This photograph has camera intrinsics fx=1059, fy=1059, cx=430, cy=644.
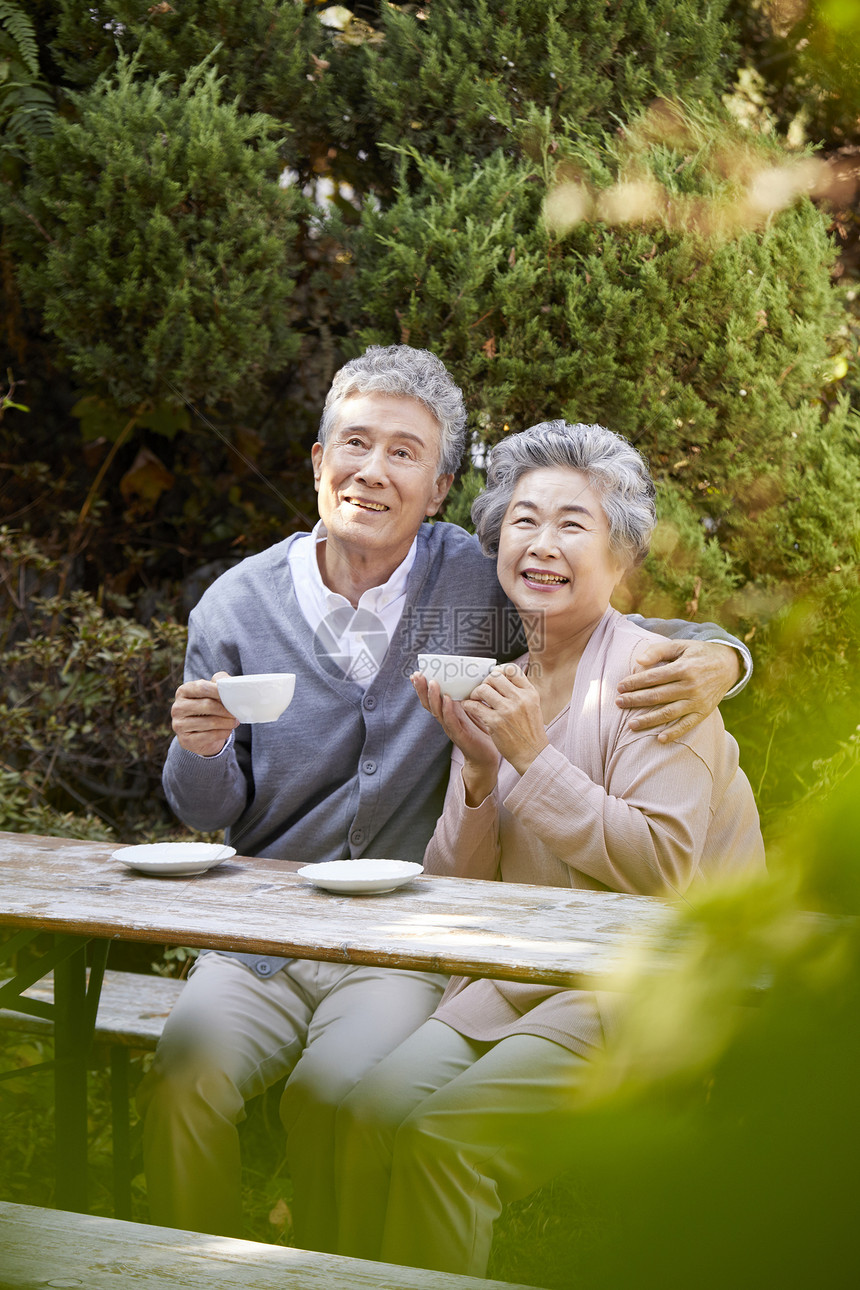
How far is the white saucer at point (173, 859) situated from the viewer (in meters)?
1.94

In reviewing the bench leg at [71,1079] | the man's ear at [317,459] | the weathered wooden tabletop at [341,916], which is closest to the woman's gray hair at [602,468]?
the man's ear at [317,459]

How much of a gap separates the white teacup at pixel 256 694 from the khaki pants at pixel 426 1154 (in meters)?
0.66

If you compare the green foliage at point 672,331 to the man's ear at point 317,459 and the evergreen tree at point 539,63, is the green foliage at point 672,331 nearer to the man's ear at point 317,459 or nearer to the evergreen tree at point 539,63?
the evergreen tree at point 539,63

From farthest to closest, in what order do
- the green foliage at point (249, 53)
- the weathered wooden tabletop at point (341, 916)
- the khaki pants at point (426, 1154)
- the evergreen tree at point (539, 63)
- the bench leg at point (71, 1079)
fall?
the green foliage at point (249, 53) → the evergreen tree at point (539, 63) → the bench leg at point (71, 1079) → the khaki pants at point (426, 1154) → the weathered wooden tabletop at point (341, 916)

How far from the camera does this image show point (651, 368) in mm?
3104

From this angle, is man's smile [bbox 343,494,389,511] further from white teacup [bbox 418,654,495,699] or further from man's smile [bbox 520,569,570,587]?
white teacup [bbox 418,654,495,699]

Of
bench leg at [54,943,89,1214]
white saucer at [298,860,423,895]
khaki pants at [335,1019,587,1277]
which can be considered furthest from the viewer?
bench leg at [54,943,89,1214]

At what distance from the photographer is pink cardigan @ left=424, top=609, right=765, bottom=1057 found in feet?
6.18

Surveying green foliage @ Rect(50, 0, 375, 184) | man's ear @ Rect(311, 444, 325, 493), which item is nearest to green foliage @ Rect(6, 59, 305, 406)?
green foliage @ Rect(50, 0, 375, 184)

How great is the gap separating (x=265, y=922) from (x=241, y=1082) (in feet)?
1.66

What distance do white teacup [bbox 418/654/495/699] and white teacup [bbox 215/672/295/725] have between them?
268 mm

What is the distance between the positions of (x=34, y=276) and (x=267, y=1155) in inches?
111

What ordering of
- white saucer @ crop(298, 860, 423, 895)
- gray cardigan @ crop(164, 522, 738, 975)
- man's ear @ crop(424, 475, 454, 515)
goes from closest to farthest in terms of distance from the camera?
1. white saucer @ crop(298, 860, 423, 895)
2. gray cardigan @ crop(164, 522, 738, 975)
3. man's ear @ crop(424, 475, 454, 515)

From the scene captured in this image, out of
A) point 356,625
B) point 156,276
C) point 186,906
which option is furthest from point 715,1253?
point 156,276
